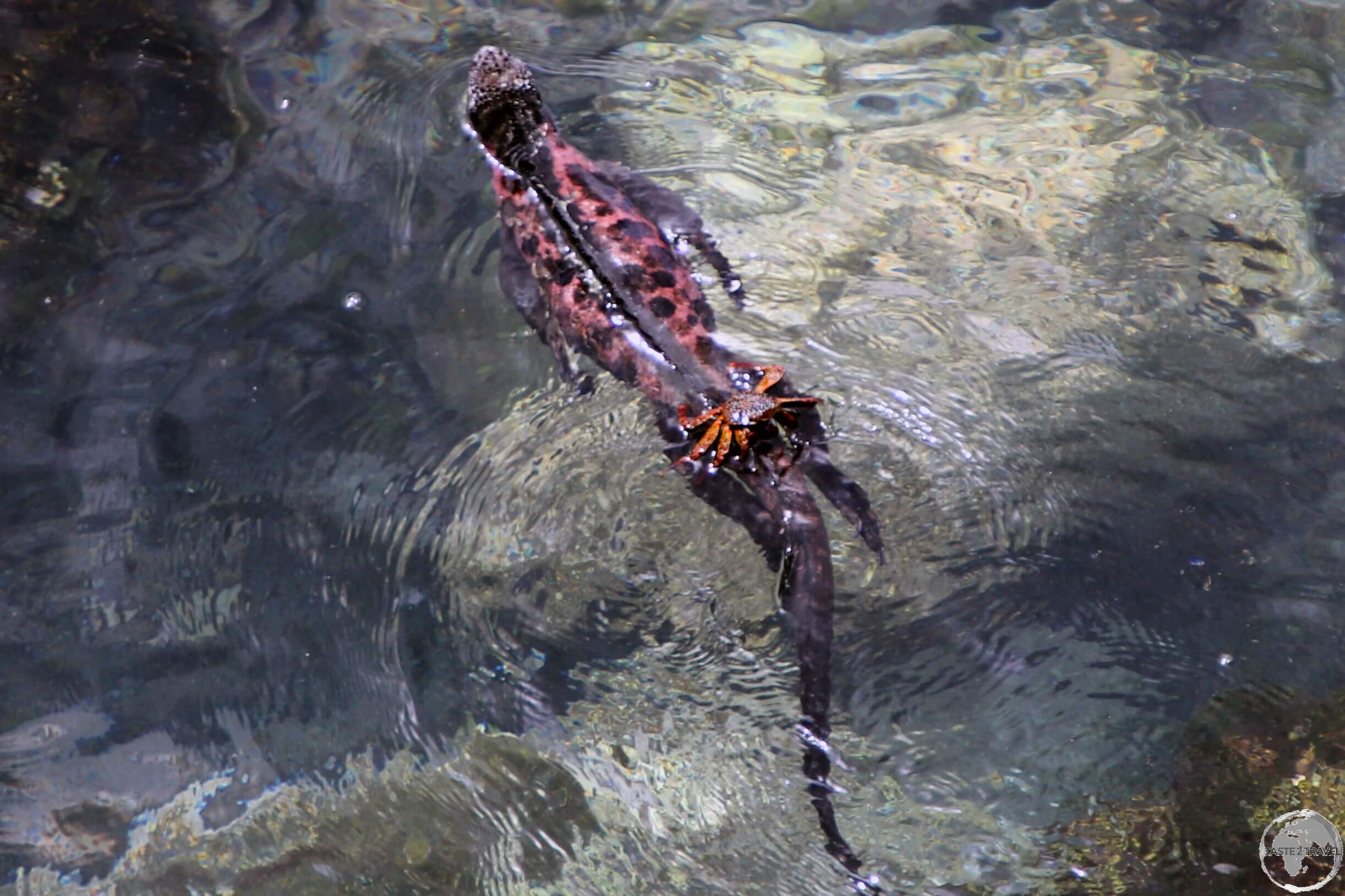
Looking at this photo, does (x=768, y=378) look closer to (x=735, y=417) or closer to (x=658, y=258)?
(x=735, y=417)

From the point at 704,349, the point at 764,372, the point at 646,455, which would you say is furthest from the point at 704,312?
the point at 646,455

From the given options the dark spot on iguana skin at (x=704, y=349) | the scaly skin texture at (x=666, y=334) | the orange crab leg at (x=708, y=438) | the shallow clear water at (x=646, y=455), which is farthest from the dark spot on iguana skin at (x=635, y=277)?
the orange crab leg at (x=708, y=438)

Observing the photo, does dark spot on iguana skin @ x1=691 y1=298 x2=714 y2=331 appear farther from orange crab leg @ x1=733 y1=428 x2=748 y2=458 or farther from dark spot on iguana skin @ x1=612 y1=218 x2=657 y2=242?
orange crab leg @ x1=733 y1=428 x2=748 y2=458

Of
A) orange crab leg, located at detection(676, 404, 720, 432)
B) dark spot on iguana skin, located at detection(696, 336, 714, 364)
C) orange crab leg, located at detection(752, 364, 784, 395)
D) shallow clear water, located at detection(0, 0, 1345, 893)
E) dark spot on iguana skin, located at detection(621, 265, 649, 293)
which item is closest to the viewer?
shallow clear water, located at detection(0, 0, 1345, 893)

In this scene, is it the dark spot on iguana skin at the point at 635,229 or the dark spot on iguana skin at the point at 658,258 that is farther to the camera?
the dark spot on iguana skin at the point at 635,229

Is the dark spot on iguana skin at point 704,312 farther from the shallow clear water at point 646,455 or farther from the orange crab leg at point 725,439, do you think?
the orange crab leg at point 725,439

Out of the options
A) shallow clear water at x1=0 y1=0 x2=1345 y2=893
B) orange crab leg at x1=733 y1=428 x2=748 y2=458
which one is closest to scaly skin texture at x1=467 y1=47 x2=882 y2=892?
orange crab leg at x1=733 y1=428 x2=748 y2=458
